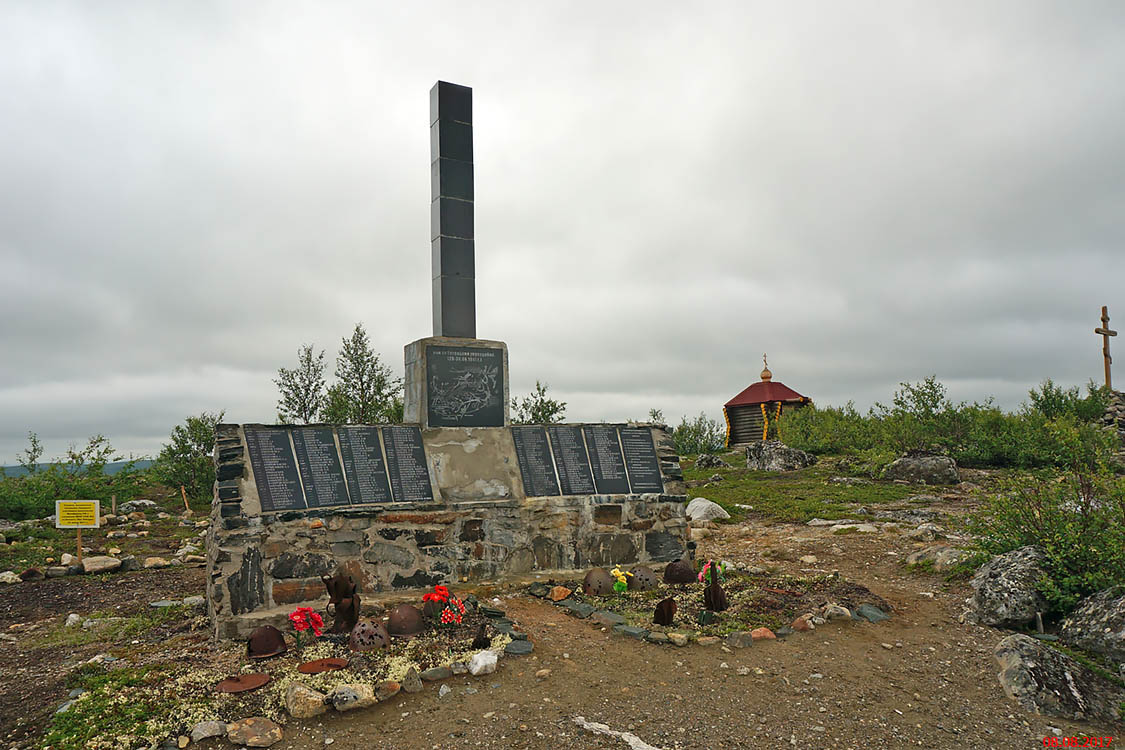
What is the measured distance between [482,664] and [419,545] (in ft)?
8.51

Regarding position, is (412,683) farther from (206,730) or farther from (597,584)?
(597,584)

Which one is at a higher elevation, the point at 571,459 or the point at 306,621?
the point at 571,459

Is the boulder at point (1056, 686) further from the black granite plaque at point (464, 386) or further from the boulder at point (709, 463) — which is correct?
the boulder at point (709, 463)

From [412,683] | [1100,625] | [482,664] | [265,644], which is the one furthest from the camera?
[1100,625]

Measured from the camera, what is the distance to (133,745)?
4535 millimetres

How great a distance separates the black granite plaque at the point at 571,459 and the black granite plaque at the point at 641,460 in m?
0.62

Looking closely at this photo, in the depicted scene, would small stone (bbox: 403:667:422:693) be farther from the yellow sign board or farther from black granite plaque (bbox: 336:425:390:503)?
the yellow sign board

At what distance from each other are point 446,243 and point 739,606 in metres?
5.92

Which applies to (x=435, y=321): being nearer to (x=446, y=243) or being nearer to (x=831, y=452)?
(x=446, y=243)

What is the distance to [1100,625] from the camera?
620 centimetres

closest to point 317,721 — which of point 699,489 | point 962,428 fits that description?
point 699,489

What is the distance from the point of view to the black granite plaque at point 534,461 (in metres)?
8.84

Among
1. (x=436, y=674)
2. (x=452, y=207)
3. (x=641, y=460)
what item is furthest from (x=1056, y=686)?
(x=452, y=207)

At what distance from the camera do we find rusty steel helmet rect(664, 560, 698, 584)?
27.2ft
